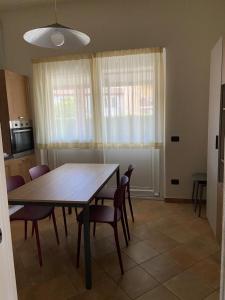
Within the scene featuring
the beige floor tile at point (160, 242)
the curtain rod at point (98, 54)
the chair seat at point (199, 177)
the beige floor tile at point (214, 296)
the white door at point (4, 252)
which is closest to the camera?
the white door at point (4, 252)

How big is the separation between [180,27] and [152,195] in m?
2.54

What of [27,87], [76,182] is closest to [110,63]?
[27,87]

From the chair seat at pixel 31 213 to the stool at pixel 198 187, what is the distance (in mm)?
2056

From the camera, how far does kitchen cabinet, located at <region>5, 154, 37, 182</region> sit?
11.4ft

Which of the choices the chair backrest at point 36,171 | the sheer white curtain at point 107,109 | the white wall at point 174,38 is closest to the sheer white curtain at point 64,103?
the sheer white curtain at point 107,109

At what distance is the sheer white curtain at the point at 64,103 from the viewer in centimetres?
376

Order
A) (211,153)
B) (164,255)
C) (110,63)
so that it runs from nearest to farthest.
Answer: (164,255) → (211,153) → (110,63)

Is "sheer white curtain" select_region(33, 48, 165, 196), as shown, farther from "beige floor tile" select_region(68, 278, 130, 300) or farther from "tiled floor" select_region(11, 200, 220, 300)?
"beige floor tile" select_region(68, 278, 130, 300)

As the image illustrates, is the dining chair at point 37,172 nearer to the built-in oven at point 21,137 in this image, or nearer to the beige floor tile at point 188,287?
the built-in oven at point 21,137

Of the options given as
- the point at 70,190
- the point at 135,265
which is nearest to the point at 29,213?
the point at 70,190

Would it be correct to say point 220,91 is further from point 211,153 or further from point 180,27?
point 180,27

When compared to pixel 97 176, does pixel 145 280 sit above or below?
below

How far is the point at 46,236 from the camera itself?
9.39ft

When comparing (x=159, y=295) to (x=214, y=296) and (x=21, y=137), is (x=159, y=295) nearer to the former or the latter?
(x=214, y=296)
